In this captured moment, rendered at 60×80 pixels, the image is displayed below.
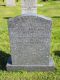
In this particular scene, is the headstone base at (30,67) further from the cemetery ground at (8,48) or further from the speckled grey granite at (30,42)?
the cemetery ground at (8,48)

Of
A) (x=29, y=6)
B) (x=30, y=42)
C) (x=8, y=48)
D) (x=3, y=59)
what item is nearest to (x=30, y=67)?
(x=30, y=42)

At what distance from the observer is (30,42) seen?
6.60 metres

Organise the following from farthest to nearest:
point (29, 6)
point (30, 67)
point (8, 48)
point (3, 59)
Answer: point (8, 48) < point (3, 59) < point (30, 67) < point (29, 6)

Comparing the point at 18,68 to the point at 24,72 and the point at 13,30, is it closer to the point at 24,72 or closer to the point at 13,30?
the point at 24,72

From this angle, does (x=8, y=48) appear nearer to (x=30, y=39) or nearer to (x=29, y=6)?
(x=30, y=39)

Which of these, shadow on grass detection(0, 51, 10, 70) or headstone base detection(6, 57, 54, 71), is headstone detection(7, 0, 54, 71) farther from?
shadow on grass detection(0, 51, 10, 70)

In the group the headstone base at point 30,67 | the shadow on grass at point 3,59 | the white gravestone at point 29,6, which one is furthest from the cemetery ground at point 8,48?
the white gravestone at point 29,6

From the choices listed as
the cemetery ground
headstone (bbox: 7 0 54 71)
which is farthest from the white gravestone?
the cemetery ground

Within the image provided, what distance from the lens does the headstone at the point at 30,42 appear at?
6383 millimetres

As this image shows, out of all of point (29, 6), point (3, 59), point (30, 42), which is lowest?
point (3, 59)

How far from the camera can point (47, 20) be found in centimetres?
636

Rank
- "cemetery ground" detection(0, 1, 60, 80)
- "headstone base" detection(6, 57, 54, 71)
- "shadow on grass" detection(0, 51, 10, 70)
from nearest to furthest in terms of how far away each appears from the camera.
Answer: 1. "cemetery ground" detection(0, 1, 60, 80)
2. "headstone base" detection(6, 57, 54, 71)
3. "shadow on grass" detection(0, 51, 10, 70)

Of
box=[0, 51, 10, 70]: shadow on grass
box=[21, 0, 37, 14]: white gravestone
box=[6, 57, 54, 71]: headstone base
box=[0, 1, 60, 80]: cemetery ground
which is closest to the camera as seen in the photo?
box=[21, 0, 37, 14]: white gravestone

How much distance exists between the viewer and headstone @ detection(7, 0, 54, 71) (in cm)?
638
